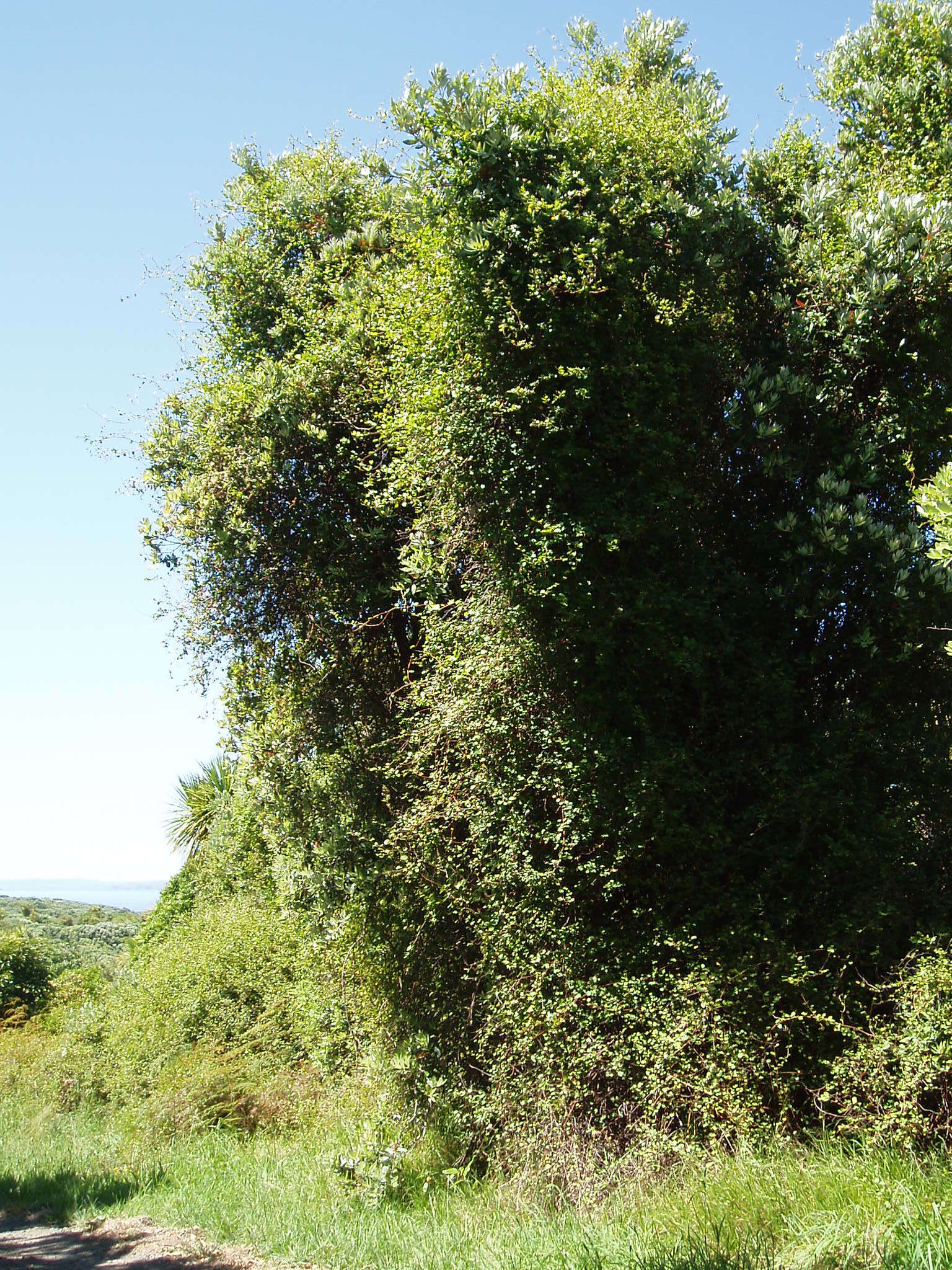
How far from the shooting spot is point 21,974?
68.8 feet

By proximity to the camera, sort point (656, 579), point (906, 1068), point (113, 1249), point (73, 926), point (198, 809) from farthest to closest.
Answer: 1. point (73, 926)
2. point (198, 809)
3. point (113, 1249)
4. point (656, 579)
5. point (906, 1068)

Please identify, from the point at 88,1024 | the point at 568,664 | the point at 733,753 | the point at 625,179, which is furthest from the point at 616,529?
the point at 88,1024

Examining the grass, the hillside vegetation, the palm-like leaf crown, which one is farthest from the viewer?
the palm-like leaf crown

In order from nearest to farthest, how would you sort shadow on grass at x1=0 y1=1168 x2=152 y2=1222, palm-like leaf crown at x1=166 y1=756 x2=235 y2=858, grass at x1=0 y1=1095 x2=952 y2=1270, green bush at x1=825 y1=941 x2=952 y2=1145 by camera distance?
grass at x1=0 y1=1095 x2=952 y2=1270
green bush at x1=825 y1=941 x2=952 y2=1145
shadow on grass at x1=0 y1=1168 x2=152 y2=1222
palm-like leaf crown at x1=166 y1=756 x2=235 y2=858

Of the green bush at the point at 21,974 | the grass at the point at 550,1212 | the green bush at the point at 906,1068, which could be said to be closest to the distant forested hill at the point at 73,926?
the green bush at the point at 21,974

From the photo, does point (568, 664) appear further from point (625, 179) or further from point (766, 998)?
point (625, 179)

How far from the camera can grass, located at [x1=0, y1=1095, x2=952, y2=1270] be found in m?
4.18

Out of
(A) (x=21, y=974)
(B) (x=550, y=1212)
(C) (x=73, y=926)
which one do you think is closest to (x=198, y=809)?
(A) (x=21, y=974)

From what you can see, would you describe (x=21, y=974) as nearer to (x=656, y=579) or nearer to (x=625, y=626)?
(x=625, y=626)

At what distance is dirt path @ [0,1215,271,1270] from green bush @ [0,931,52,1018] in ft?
44.5

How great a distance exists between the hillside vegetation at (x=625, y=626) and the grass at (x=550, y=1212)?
0.09 meters

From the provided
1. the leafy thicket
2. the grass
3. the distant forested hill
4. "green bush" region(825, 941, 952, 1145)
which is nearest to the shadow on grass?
the grass

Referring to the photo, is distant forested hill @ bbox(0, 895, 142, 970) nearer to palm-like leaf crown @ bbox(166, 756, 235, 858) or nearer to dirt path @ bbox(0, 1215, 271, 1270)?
palm-like leaf crown @ bbox(166, 756, 235, 858)

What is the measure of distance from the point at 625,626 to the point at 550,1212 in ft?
13.5
